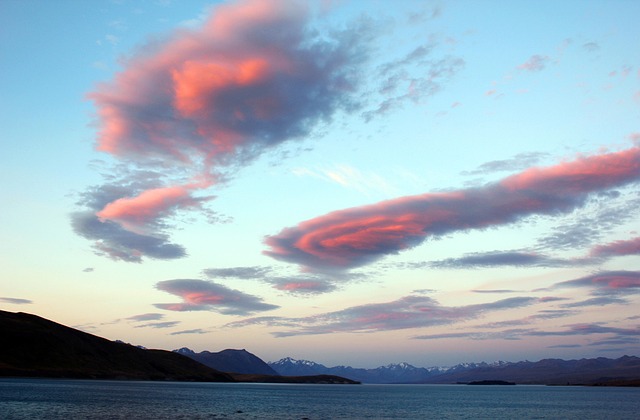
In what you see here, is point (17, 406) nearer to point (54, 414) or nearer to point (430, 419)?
point (54, 414)

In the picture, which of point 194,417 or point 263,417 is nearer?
point 194,417

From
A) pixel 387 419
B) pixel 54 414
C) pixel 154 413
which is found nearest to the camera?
pixel 54 414

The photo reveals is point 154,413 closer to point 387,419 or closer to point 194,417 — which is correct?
point 194,417

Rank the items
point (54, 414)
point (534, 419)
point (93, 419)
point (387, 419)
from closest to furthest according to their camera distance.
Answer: point (93, 419), point (54, 414), point (387, 419), point (534, 419)

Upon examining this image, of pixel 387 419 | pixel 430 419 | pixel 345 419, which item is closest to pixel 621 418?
pixel 430 419

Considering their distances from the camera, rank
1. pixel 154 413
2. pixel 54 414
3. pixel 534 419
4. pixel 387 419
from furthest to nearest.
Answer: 1. pixel 534 419
2. pixel 387 419
3. pixel 154 413
4. pixel 54 414

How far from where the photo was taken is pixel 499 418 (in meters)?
136

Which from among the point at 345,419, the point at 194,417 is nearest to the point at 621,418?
the point at 345,419

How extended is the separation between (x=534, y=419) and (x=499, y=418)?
833 centimetres

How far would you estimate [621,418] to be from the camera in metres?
138

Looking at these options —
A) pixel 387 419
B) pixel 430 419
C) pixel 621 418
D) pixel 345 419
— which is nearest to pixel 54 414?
pixel 345 419

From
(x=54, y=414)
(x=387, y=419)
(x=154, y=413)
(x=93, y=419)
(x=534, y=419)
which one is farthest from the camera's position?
(x=534, y=419)

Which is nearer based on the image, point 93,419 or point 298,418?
point 93,419

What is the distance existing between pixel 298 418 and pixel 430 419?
34842 mm
